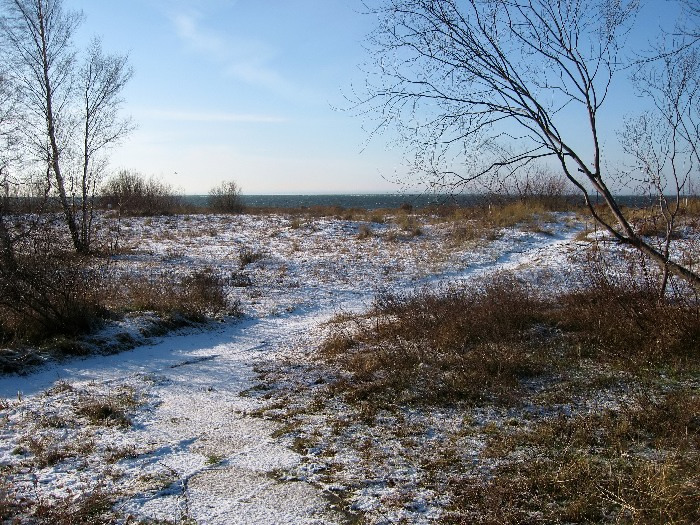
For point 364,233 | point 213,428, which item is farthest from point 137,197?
point 213,428

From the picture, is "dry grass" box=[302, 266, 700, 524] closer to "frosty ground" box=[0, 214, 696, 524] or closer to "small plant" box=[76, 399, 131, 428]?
"frosty ground" box=[0, 214, 696, 524]

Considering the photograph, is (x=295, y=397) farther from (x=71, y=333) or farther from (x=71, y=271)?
(x=71, y=271)

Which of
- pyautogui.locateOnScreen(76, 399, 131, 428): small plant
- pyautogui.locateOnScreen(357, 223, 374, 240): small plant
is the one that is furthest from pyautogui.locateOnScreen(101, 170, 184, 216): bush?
pyautogui.locateOnScreen(76, 399, 131, 428): small plant

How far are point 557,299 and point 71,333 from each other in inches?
299

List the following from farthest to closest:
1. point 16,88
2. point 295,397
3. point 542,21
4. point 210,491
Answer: point 16,88 → point 295,397 → point 542,21 → point 210,491

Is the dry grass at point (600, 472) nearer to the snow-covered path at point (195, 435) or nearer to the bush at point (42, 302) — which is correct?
the snow-covered path at point (195, 435)

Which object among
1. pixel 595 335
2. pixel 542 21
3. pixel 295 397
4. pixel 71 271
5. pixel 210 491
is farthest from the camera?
pixel 71 271

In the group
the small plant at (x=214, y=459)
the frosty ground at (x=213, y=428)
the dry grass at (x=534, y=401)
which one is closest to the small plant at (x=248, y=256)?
the frosty ground at (x=213, y=428)

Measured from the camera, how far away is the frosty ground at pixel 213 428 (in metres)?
3.48

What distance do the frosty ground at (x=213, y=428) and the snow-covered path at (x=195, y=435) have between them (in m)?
0.01

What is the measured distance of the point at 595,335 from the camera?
651 cm

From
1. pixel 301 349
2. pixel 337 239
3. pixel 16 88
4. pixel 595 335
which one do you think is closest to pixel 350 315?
pixel 301 349

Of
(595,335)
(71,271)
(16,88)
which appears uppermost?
(16,88)

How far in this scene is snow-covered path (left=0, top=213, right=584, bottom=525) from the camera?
347 centimetres
